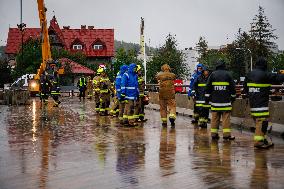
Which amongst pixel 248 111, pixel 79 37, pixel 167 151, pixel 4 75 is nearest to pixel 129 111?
pixel 248 111

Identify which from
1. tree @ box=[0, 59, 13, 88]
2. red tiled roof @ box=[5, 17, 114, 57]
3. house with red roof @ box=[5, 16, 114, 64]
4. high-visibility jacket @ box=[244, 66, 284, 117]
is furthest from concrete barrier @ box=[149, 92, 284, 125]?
red tiled roof @ box=[5, 17, 114, 57]

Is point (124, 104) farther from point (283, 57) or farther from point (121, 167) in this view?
point (283, 57)

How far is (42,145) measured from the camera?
413 inches

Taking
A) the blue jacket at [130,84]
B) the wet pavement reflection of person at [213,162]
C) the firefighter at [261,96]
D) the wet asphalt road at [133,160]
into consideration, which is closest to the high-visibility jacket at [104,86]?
the blue jacket at [130,84]

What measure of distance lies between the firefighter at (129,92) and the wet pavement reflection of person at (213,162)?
342 cm

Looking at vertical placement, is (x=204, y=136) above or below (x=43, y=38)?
below

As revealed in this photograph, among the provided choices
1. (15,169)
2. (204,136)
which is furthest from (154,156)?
(204,136)

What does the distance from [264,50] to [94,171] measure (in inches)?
2816

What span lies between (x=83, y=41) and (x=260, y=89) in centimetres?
8002

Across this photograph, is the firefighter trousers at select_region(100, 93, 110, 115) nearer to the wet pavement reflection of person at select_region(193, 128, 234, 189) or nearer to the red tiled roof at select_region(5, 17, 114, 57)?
the wet pavement reflection of person at select_region(193, 128, 234, 189)

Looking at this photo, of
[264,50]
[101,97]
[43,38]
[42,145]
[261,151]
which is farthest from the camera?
[264,50]

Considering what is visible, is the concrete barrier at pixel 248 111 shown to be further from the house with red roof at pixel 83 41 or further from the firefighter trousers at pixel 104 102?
the house with red roof at pixel 83 41

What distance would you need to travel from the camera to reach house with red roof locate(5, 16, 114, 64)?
86.6m

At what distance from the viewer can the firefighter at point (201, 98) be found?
47.4 feet
